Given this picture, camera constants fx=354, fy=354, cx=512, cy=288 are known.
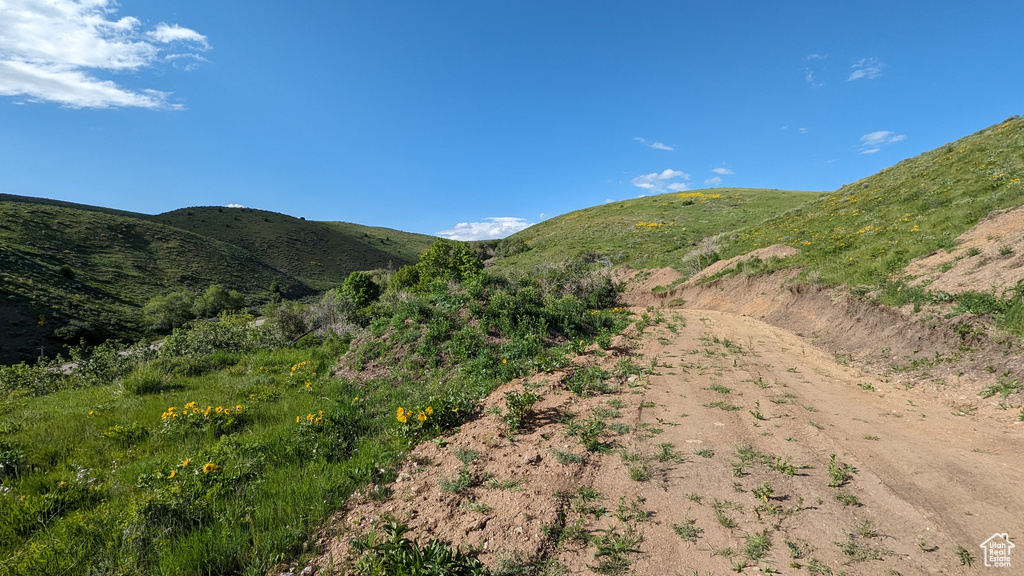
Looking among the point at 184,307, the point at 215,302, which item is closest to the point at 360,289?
the point at 184,307

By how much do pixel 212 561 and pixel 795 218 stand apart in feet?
109

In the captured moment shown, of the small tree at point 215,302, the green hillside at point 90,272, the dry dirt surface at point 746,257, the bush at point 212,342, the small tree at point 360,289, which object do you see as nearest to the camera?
the bush at point 212,342

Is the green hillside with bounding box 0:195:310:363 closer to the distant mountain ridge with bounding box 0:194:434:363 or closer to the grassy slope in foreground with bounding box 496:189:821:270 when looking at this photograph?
the distant mountain ridge with bounding box 0:194:434:363

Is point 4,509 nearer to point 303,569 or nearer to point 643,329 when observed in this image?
point 303,569

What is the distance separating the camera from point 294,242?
3858 inches

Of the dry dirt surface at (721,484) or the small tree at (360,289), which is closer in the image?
the dry dirt surface at (721,484)

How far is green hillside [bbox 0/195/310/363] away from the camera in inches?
1313

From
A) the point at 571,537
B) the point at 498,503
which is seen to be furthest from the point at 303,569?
the point at 571,537

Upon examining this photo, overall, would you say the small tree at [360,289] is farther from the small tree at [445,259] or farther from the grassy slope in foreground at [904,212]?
the grassy slope in foreground at [904,212]

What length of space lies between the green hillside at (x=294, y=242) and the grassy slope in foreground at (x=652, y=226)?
192 ft

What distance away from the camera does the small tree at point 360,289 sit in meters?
23.6

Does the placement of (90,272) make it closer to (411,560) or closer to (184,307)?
(184,307)

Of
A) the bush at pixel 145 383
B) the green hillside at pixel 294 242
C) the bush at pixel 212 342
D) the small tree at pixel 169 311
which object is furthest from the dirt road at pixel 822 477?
the green hillside at pixel 294 242

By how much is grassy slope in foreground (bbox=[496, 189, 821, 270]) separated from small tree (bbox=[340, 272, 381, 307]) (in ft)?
A: 46.3
